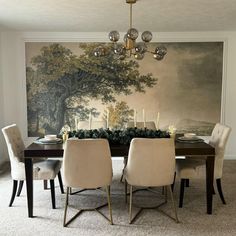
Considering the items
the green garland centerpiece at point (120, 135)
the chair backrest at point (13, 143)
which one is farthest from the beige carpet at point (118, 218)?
the green garland centerpiece at point (120, 135)

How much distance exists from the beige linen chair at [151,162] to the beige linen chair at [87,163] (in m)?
0.25

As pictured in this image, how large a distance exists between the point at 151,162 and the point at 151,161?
1cm

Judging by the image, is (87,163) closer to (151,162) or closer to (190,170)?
(151,162)

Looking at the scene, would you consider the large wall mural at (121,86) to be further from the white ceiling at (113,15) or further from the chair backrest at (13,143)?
the chair backrest at (13,143)

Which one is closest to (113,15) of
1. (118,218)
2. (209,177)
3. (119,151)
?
(119,151)

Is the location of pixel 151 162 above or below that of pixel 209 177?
above

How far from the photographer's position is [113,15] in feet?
13.3

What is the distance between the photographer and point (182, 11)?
382 centimetres

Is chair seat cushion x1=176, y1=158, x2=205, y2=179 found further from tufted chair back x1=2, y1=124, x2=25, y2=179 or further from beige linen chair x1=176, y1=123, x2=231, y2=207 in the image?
tufted chair back x1=2, y1=124, x2=25, y2=179

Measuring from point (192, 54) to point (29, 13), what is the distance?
297 cm

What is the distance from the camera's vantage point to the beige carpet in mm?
2820

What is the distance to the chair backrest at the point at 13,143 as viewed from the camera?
3322 mm

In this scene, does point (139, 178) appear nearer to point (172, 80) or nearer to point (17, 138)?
point (17, 138)

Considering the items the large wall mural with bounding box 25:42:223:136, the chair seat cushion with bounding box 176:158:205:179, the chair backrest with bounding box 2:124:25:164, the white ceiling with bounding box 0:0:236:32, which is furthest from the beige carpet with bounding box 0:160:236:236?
the white ceiling with bounding box 0:0:236:32
